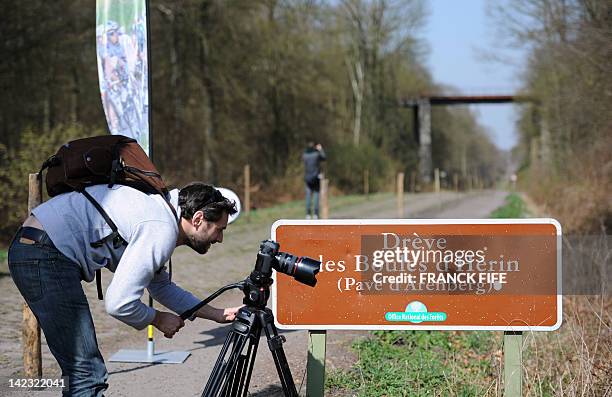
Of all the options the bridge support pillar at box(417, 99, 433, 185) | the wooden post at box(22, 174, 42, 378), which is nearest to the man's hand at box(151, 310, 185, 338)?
the wooden post at box(22, 174, 42, 378)

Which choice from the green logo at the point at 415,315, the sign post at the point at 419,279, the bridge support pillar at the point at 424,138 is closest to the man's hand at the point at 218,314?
the sign post at the point at 419,279

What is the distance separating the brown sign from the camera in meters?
1.09

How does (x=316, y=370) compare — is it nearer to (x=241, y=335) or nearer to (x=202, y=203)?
(x=241, y=335)

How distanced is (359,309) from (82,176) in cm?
216

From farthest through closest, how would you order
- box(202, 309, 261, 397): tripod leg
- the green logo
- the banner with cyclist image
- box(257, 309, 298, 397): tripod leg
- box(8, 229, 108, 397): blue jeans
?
the banner with cyclist image → the green logo → box(257, 309, 298, 397): tripod leg → box(202, 309, 261, 397): tripod leg → box(8, 229, 108, 397): blue jeans

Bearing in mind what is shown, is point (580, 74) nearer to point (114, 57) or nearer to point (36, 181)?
point (114, 57)

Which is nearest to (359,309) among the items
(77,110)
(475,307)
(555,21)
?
(475,307)

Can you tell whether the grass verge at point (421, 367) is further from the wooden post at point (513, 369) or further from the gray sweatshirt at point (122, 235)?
the gray sweatshirt at point (122, 235)

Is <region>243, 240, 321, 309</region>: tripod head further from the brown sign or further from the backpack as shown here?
the brown sign

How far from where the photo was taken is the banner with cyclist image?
7.07 m

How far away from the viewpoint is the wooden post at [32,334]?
236 inches

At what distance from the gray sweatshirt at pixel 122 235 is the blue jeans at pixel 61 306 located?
0.26 feet

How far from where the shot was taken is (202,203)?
12.2 ft

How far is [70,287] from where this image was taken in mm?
3592
